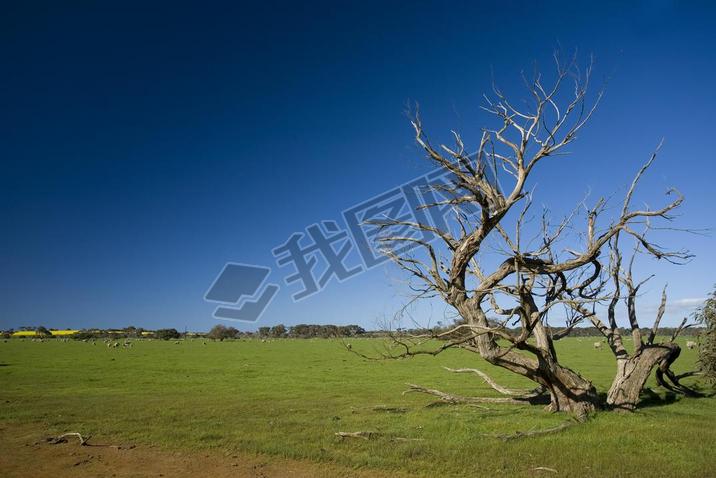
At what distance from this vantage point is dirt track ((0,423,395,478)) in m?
9.21

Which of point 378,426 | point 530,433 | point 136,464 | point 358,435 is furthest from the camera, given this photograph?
point 378,426

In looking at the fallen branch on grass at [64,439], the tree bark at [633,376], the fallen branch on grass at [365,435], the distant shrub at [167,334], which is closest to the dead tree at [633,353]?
the tree bark at [633,376]

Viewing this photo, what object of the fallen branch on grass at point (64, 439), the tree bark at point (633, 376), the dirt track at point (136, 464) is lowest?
the dirt track at point (136, 464)

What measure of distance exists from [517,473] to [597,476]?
148 centimetres

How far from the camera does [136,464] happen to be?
984 centimetres

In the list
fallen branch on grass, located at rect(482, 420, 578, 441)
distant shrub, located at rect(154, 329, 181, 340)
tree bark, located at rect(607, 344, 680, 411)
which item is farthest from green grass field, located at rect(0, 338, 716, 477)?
distant shrub, located at rect(154, 329, 181, 340)

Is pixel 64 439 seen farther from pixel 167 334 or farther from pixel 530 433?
pixel 167 334

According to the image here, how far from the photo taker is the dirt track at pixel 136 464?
9211 mm

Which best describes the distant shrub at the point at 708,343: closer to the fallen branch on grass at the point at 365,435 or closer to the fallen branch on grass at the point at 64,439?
the fallen branch on grass at the point at 365,435

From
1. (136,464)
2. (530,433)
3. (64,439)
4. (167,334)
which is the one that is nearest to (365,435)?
(530,433)

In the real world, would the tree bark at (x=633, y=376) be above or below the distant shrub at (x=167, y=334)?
below

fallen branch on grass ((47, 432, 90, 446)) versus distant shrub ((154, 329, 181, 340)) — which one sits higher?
distant shrub ((154, 329, 181, 340))

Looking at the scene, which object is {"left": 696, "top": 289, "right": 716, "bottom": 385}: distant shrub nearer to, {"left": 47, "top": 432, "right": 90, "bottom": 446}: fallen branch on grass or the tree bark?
the tree bark

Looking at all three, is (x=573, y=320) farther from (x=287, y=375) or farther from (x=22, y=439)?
(x=287, y=375)
